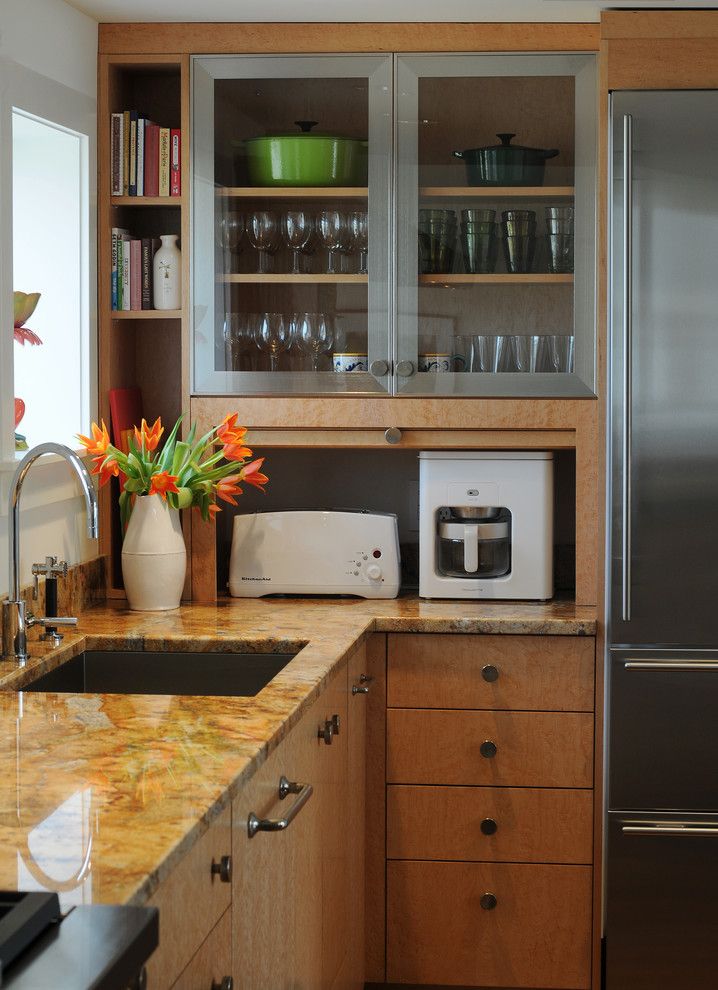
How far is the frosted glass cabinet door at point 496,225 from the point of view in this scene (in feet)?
9.68

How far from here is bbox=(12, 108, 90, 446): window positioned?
2850 mm

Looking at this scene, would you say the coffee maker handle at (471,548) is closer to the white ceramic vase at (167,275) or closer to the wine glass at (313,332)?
the wine glass at (313,332)

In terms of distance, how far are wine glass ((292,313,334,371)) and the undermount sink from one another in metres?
0.83

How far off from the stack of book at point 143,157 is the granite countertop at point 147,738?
3.50ft

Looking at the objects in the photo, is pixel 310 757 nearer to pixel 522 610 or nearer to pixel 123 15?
pixel 522 610

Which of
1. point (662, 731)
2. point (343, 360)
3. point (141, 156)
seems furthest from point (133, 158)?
point (662, 731)

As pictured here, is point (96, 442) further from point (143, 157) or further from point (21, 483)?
point (143, 157)

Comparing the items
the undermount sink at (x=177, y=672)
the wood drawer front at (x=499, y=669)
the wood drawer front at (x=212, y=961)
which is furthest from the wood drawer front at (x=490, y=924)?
the wood drawer front at (x=212, y=961)

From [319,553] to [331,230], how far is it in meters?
0.82

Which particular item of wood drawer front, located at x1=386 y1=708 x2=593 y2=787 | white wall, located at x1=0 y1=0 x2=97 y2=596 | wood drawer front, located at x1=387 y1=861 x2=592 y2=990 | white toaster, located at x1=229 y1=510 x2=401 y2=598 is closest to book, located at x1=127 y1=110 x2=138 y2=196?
white wall, located at x1=0 y1=0 x2=97 y2=596

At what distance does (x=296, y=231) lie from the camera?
3.02 m

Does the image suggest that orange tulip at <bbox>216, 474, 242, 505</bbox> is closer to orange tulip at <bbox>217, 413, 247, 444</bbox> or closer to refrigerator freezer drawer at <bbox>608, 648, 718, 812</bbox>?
orange tulip at <bbox>217, 413, 247, 444</bbox>

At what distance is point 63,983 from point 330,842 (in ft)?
4.75

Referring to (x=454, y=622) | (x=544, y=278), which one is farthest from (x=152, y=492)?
(x=544, y=278)
